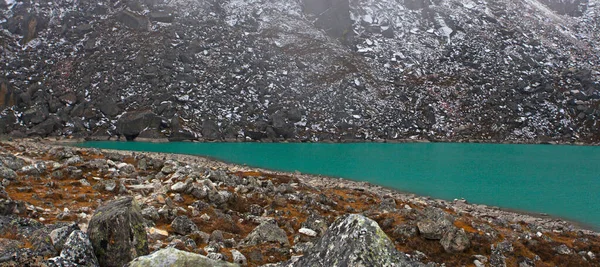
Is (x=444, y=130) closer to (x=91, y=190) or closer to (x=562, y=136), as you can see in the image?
(x=562, y=136)

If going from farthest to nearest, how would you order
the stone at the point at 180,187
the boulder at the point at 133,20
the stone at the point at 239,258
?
1. the boulder at the point at 133,20
2. the stone at the point at 180,187
3. the stone at the point at 239,258

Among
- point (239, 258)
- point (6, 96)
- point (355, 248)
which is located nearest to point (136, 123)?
point (6, 96)

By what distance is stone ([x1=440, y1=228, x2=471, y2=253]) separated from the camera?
1319 cm

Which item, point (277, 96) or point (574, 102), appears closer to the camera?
point (277, 96)

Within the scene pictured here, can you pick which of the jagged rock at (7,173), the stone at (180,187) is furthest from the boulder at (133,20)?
the stone at (180,187)

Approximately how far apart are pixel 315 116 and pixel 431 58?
4291 cm

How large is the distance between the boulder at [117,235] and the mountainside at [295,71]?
71.9 m

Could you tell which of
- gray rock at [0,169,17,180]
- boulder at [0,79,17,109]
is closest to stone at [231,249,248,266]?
gray rock at [0,169,17,180]

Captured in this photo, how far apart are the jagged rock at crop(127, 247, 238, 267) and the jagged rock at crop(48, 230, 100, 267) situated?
1.25m

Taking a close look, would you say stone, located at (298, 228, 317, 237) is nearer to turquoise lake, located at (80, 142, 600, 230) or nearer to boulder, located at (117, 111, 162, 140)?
turquoise lake, located at (80, 142, 600, 230)

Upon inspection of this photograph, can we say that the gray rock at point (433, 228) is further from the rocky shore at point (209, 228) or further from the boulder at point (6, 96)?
the boulder at point (6, 96)

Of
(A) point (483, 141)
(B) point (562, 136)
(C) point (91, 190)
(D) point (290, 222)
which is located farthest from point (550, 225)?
(B) point (562, 136)

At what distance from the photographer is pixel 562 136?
300ft

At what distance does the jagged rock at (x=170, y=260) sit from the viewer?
5.21 metres
